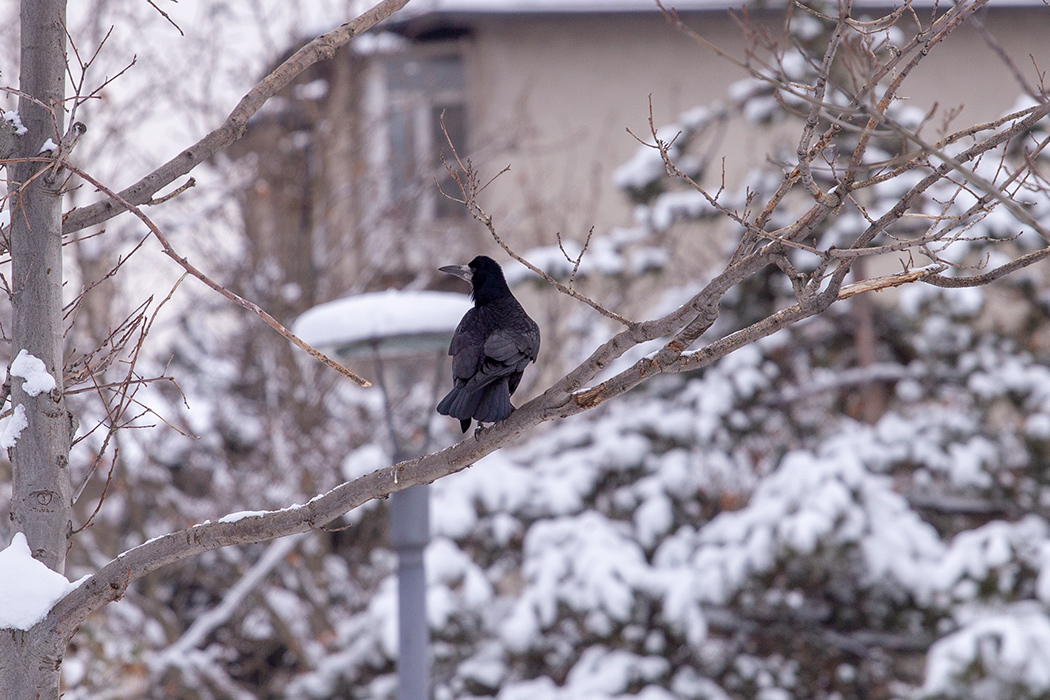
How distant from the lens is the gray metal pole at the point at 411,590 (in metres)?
4.39

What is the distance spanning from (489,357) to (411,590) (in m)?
1.99

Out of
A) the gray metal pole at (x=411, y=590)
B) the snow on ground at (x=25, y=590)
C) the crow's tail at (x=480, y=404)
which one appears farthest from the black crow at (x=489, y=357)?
the gray metal pole at (x=411, y=590)

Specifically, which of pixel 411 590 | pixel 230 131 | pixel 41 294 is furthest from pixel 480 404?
pixel 411 590

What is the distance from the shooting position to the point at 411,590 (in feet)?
14.6

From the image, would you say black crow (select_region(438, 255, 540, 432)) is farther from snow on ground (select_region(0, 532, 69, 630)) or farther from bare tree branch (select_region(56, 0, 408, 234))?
snow on ground (select_region(0, 532, 69, 630))

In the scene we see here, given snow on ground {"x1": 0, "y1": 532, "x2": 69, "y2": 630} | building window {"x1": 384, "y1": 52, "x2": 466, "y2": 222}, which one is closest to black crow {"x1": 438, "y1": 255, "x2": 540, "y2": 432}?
snow on ground {"x1": 0, "y1": 532, "x2": 69, "y2": 630}

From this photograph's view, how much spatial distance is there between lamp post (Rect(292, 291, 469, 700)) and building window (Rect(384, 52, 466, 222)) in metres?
3.77

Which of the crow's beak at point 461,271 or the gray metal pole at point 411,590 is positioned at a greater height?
the crow's beak at point 461,271

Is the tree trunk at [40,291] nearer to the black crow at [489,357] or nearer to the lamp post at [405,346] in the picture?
the black crow at [489,357]

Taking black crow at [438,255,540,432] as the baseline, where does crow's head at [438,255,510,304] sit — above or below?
above

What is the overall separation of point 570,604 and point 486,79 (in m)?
5.98

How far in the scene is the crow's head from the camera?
3.18m

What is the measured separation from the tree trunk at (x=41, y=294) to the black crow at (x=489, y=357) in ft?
2.93

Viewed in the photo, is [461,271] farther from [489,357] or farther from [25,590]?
[25,590]
